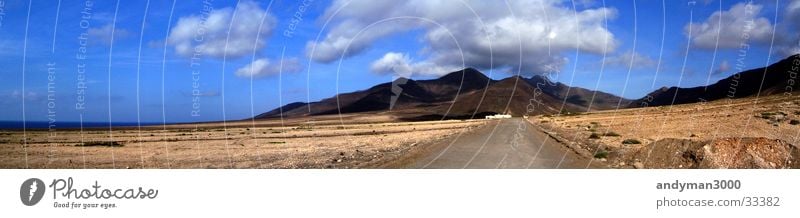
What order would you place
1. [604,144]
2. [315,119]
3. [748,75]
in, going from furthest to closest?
[748,75]
[315,119]
[604,144]

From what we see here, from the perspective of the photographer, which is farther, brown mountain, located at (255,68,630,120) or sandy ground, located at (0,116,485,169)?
brown mountain, located at (255,68,630,120)

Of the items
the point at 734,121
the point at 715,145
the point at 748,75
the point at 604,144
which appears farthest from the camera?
the point at 748,75

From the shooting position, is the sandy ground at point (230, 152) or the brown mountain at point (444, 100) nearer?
the sandy ground at point (230, 152)

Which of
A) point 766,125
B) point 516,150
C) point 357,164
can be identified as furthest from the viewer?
point 766,125

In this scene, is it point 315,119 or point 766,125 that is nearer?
point 766,125

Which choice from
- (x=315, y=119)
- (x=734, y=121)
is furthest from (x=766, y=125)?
(x=315, y=119)

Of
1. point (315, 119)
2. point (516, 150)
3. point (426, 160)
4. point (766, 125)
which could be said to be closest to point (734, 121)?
point (766, 125)

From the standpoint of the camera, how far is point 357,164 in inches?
981

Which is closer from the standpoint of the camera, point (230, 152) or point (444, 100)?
point (230, 152)

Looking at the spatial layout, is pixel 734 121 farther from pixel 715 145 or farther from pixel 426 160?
pixel 426 160
